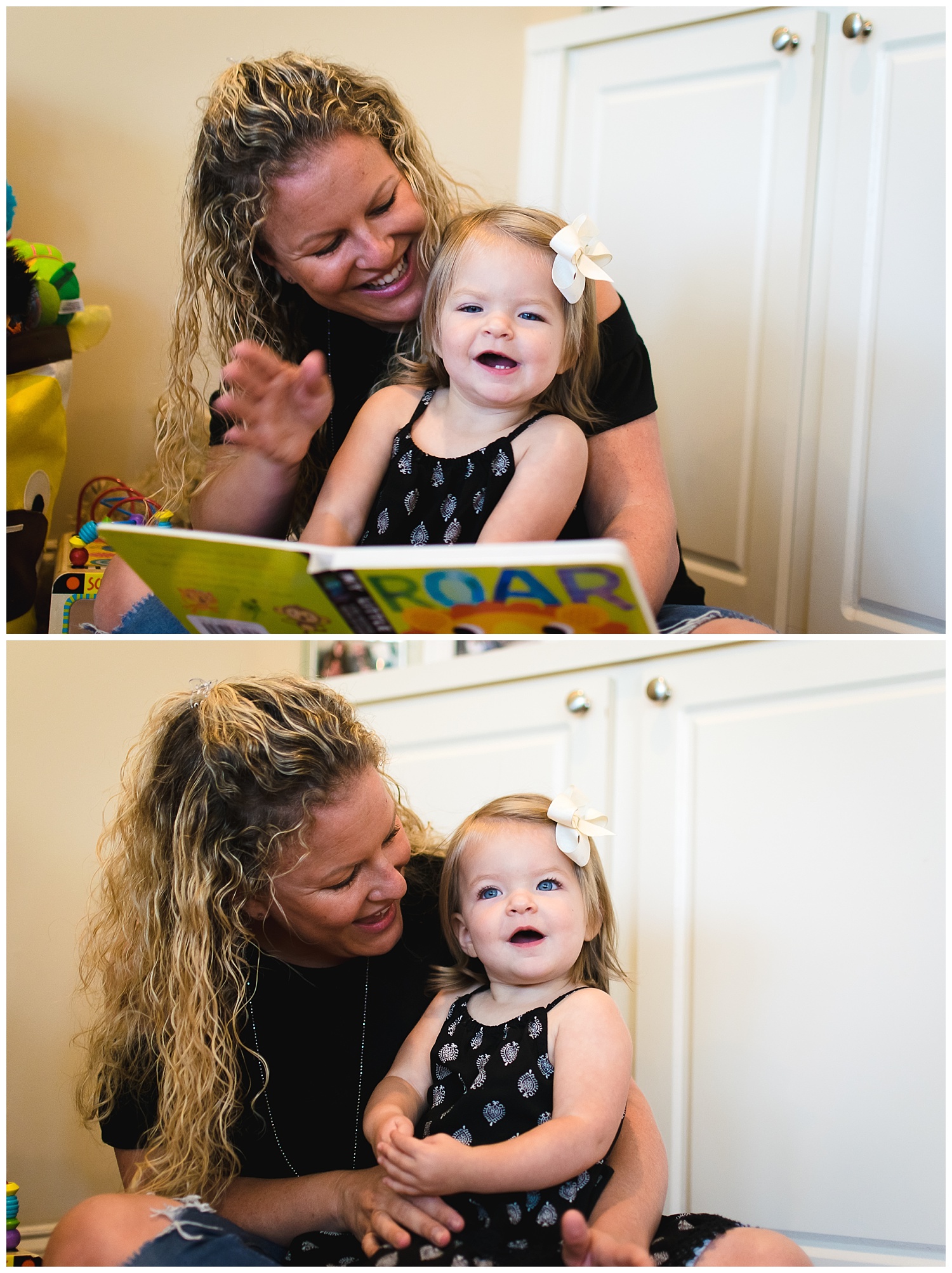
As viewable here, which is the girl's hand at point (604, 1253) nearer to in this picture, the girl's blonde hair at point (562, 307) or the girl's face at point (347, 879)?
the girl's face at point (347, 879)

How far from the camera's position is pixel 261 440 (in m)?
1.06

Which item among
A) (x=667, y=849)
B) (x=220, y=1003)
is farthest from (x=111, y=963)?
(x=667, y=849)

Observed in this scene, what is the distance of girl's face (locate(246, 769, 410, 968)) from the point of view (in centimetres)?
95

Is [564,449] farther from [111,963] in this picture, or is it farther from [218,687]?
[111,963]

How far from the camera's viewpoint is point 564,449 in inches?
43.3

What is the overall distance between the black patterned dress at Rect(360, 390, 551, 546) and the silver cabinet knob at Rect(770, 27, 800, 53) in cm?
77

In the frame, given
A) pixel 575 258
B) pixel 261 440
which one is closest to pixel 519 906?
pixel 261 440

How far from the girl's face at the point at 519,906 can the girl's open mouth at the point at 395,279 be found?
1.92 ft

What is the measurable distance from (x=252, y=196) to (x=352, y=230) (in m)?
0.11

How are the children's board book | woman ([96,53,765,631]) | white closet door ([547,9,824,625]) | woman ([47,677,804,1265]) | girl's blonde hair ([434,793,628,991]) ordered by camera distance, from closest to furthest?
the children's board book, woman ([47,677,804,1265]), girl's blonde hair ([434,793,628,991]), woman ([96,53,765,631]), white closet door ([547,9,824,625])

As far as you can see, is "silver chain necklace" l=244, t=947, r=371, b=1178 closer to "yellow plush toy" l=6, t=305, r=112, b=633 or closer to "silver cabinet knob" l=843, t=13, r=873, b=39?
"yellow plush toy" l=6, t=305, r=112, b=633

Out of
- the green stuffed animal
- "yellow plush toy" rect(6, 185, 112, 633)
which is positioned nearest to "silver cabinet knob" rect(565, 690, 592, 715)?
"yellow plush toy" rect(6, 185, 112, 633)

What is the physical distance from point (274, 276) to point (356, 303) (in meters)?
0.13

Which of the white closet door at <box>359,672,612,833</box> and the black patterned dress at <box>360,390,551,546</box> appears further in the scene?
the white closet door at <box>359,672,612,833</box>
